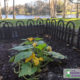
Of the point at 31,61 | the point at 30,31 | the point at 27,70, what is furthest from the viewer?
the point at 30,31

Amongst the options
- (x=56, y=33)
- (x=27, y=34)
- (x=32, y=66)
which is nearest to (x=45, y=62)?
(x=32, y=66)

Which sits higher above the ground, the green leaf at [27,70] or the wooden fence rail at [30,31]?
the wooden fence rail at [30,31]

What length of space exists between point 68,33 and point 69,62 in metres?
1.10

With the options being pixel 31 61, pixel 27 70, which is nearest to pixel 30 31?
pixel 31 61

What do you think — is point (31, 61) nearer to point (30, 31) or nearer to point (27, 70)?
point (27, 70)

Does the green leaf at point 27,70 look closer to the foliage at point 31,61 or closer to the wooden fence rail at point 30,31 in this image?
the foliage at point 31,61

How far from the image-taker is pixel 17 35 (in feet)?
14.4

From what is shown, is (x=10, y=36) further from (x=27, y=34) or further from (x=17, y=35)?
(x=27, y=34)

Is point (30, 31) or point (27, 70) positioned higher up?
point (30, 31)

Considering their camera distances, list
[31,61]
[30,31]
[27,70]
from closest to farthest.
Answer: [27,70] → [31,61] → [30,31]

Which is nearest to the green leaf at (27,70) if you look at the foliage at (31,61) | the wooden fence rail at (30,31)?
the foliage at (31,61)

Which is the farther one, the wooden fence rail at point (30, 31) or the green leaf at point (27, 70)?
the wooden fence rail at point (30, 31)

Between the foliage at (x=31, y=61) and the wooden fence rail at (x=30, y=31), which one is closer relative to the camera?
the foliage at (x=31, y=61)

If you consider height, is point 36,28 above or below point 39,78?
above
